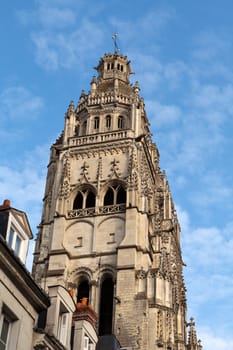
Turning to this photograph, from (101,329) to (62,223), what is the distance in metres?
6.61

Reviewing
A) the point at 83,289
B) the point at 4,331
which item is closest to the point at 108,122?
the point at 83,289

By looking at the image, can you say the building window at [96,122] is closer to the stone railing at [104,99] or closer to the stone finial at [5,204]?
the stone railing at [104,99]

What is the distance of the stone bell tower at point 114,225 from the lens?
3484 cm

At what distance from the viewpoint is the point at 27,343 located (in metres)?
15.1

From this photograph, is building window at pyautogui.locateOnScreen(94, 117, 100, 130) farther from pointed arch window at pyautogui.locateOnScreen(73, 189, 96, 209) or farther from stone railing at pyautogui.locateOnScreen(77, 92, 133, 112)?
pointed arch window at pyautogui.locateOnScreen(73, 189, 96, 209)

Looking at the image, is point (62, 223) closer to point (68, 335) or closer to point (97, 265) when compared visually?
point (97, 265)

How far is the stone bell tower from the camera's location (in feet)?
114

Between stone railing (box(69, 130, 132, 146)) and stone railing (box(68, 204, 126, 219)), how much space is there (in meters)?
5.18

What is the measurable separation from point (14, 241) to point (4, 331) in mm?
2151

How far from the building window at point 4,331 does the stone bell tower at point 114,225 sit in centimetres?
1856

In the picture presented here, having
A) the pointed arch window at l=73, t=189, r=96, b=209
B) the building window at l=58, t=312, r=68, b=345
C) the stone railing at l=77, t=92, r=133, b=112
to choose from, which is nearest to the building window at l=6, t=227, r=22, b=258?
the building window at l=58, t=312, r=68, b=345

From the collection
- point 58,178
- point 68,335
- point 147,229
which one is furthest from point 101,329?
point 68,335

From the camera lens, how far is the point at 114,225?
3859 cm

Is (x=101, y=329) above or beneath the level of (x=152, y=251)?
beneath
